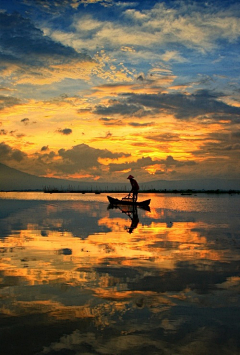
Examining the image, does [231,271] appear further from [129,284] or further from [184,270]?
[129,284]

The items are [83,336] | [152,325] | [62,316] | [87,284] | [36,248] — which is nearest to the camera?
[83,336]

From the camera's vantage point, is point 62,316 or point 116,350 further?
point 62,316

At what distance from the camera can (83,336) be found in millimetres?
7102

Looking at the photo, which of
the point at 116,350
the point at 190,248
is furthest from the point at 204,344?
the point at 190,248

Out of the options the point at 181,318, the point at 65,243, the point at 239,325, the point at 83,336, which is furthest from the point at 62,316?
the point at 65,243

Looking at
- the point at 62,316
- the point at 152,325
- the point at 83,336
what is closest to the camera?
the point at 83,336

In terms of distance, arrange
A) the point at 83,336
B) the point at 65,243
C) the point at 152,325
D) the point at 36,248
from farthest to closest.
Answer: the point at 65,243 → the point at 36,248 → the point at 152,325 → the point at 83,336

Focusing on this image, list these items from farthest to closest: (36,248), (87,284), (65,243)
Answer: (65,243) < (36,248) < (87,284)

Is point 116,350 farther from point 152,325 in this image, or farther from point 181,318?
point 181,318

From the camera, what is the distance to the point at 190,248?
58.6ft

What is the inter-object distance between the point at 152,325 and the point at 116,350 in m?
1.32

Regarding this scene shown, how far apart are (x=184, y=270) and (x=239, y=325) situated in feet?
17.2

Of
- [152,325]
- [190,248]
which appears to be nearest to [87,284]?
[152,325]

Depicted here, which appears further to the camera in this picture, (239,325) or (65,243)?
(65,243)
